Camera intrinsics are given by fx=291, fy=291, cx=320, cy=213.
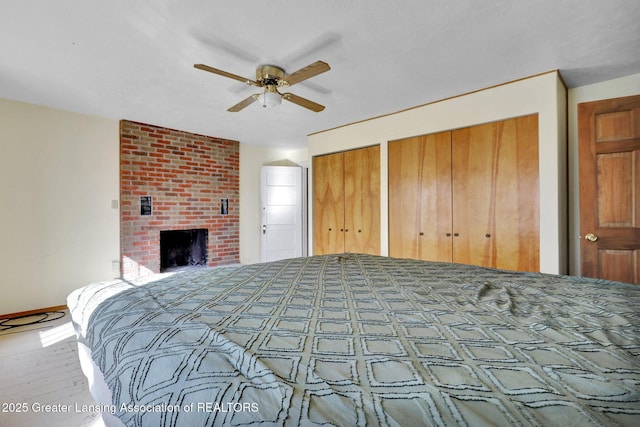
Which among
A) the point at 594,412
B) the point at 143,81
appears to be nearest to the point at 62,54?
the point at 143,81

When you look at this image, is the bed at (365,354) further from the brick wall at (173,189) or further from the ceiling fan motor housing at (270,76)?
the brick wall at (173,189)

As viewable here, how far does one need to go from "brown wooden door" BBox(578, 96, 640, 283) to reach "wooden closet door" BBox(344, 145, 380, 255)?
2.02 meters

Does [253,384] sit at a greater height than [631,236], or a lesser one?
lesser

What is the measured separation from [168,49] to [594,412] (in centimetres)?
277

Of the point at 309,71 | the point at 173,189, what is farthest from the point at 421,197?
the point at 173,189

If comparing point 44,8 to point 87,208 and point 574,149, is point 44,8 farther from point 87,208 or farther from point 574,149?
point 574,149

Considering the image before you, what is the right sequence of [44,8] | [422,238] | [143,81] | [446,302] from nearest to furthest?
[446,302], [44,8], [143,81], [422,238]

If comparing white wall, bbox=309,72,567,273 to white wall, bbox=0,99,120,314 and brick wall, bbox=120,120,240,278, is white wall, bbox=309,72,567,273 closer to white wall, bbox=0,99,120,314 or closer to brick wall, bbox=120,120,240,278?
brick wall, bbox=120,120,240,278

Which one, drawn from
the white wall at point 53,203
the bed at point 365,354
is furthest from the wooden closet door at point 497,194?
the white wall at point 53,203

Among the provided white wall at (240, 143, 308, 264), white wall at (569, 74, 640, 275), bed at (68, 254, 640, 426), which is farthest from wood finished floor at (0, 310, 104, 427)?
white wall at (569, 74, 640, 275)

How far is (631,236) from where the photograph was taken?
2.34m

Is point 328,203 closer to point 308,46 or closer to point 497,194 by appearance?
point 497,194

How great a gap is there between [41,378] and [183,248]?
2.69m

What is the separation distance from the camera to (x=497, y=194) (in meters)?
2.86
